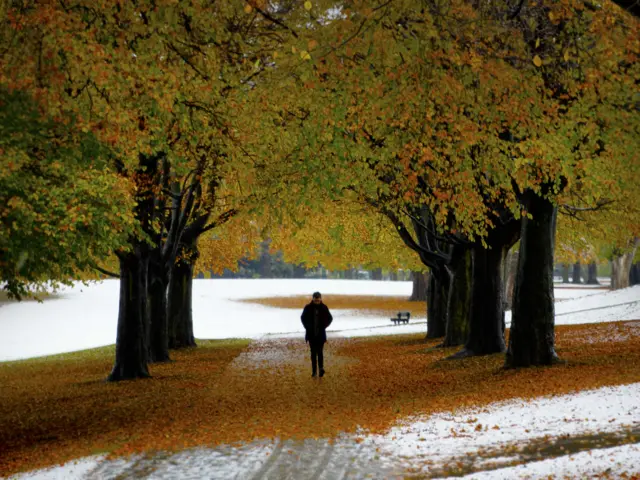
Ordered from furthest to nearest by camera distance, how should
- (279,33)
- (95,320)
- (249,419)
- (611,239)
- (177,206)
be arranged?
(95,320), (611,239), (177,206), (279,33), (249,419)

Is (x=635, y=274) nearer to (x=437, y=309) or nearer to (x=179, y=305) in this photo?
(x=437, y=309)

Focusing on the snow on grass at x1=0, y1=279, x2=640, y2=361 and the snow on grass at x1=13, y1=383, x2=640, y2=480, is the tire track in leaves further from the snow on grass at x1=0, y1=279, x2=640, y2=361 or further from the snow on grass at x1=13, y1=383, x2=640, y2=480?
the snow on grass at x1=0, y1=279, x2=640, y2=361

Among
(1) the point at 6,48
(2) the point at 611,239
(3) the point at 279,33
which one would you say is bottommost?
(2) the point at 611,239

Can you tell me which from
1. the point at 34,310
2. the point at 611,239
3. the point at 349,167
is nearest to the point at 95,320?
the point at 34,310

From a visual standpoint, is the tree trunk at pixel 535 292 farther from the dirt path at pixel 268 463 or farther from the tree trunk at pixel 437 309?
the tree trunk at pixel 437 309

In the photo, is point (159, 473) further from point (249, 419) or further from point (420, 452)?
point (249, 419)

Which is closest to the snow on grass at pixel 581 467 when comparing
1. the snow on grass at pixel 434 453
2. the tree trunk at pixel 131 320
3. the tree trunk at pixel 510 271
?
the snow on grass at pixel 434 453

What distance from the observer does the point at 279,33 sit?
15445 mm

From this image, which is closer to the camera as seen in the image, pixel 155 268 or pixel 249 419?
pixel 249 419

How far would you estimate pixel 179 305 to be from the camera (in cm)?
3066

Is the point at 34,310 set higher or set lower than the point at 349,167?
lower

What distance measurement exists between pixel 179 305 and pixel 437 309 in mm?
10586

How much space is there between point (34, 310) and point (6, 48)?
57783mm

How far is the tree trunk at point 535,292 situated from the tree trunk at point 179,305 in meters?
16.7
